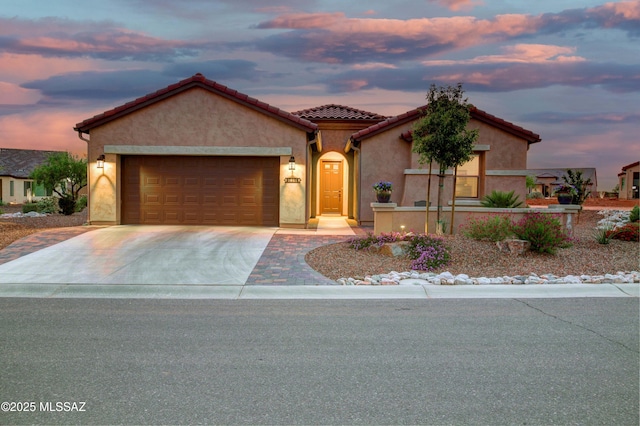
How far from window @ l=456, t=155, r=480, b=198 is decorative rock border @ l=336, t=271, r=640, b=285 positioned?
9.55 metres

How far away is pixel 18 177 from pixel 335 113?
32.0 metres

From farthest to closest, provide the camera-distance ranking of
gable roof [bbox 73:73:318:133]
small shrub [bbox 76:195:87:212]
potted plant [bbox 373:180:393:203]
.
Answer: small shrub [bbox 76:195:87:212]
gable roof [bbox 73:73:318:133]
potted plant [bbox 373:180:393:203]

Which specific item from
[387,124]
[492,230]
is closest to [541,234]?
[492,230]

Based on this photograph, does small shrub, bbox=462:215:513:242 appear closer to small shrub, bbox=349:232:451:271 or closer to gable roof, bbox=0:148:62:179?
small shrub, bbox=349:232:451:271

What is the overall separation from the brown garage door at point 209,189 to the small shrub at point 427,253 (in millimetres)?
7047

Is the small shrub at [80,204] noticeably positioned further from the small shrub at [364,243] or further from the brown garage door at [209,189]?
the small shrub at [364,243]

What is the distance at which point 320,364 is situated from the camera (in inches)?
210

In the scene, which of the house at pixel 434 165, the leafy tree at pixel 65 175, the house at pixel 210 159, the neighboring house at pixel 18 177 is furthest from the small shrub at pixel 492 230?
the neighboring house at pixel 18 177

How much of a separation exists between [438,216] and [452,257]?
10.9 ft

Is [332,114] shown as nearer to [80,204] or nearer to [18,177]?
[80,204]

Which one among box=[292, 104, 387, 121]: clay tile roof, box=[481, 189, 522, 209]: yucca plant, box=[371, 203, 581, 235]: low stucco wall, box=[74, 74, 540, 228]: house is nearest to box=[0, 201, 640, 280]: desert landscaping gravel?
box=[371, 203, 581, 235]: low stucco wall

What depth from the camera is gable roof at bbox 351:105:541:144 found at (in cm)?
1930

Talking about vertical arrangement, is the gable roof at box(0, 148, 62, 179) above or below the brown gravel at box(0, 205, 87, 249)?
above

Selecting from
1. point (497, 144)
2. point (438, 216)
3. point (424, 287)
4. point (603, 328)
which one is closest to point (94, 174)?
point (438, 216)
